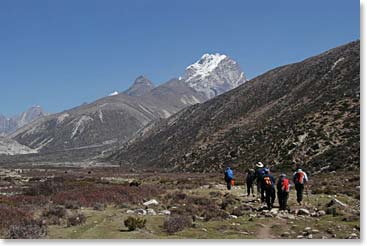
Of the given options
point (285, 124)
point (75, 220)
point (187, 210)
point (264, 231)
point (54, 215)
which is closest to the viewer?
point (264, 231)

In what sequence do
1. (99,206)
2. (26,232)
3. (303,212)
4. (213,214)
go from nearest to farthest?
(26,232), (213,214), (303,212), (99,206)

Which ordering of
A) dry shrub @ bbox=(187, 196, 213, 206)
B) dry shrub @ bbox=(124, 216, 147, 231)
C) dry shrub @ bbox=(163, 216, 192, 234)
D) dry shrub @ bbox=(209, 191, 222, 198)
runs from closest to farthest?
dry shrub @ bbox=(124, 216, 147, 231)
dry shrub @ bbox=(163, 216, 192, 234)
dry shrub @ bbox=(187, 196, 213, 206)
dry shrub @ bbox=(209, 191, 222, 198)

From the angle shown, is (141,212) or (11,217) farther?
(141,212)

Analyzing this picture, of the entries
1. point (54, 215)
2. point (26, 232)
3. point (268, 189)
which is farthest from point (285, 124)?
point (26, 232)

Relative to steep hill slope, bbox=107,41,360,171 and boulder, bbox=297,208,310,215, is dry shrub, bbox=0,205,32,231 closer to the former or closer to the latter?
boulder, bbox=297,208,310,215

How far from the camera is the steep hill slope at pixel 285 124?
59.3m

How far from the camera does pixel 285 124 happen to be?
76.2m

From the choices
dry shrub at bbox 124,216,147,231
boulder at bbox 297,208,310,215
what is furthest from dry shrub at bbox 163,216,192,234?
boulder at bbox 297,208,310,215

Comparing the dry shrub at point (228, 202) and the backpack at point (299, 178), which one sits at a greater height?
the backpack at point (299, 178)

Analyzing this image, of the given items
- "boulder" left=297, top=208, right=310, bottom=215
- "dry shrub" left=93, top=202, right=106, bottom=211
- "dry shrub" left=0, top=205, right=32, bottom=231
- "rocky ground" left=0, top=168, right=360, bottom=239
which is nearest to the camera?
"rocky ground" left=0, top=168, right=360, bottom=239

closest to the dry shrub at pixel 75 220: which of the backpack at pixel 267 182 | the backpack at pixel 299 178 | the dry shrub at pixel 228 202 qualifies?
the dry shrub at pixel 228 202

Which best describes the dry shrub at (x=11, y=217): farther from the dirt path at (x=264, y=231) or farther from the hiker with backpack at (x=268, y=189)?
the hiker with backpack at (x=268, y=189)

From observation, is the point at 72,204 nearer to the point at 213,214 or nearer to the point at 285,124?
the point at 213,214

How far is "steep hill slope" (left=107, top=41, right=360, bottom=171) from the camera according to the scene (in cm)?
5934
